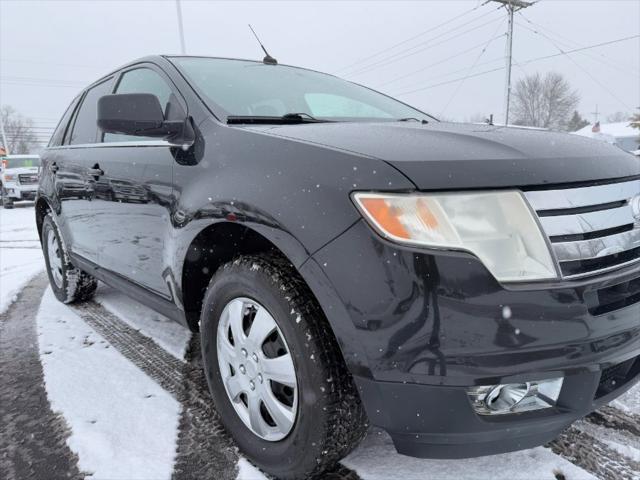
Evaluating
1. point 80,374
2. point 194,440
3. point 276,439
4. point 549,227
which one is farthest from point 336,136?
point 80,374

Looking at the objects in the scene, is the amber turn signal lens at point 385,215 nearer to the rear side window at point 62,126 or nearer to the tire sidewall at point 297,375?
the tire sidewall at point 297,375

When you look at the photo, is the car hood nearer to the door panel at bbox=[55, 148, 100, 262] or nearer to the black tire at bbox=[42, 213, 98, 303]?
the door panel at bbox=[55, 148, 100, 262]

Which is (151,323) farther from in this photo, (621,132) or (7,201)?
(621,132)

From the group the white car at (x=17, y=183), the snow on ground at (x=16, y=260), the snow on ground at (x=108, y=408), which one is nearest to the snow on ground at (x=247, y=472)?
the snow on ground at (x=108, y=408)

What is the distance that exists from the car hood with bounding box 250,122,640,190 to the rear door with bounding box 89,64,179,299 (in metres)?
0.69

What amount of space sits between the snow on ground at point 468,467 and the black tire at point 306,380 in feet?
0.85

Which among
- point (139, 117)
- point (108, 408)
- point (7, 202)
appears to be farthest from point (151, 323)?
point (7, 202)

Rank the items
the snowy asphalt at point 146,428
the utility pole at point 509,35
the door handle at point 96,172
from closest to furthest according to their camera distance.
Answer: the snowy asphalt at point 146,428, the door handle at point 96,172, the utility pole at point 509,35

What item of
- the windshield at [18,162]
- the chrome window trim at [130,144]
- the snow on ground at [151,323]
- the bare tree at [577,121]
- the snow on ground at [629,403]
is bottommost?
the snow on ground at [151,323]

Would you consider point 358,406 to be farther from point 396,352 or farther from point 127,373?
point 127,373

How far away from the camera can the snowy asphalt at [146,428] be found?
1619mm

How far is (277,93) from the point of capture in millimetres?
2322

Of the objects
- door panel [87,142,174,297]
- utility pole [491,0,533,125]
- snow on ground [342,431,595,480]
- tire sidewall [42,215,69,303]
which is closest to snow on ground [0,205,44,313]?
tire sidewall [42,215,69,303]

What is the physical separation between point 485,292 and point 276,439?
875mm
